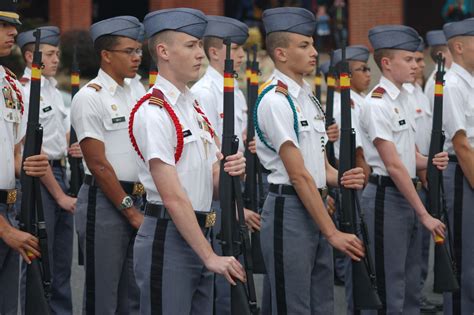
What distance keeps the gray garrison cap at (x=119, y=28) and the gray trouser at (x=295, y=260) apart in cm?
141

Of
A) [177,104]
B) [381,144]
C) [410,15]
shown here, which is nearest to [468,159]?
[381,144]

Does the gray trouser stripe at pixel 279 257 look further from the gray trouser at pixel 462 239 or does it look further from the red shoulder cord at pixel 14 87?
the gray trouser at pixel 462 239

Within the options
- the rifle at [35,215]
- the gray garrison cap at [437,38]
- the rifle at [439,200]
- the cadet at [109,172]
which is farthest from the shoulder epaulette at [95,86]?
Answer: the gray garrison cap at [437,38]

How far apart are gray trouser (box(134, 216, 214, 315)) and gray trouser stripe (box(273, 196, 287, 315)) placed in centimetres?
96

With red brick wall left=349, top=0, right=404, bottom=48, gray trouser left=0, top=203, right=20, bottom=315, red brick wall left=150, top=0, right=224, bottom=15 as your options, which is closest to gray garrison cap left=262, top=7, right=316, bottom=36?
gray trouser left=0, top=203, right=20, bottom=315

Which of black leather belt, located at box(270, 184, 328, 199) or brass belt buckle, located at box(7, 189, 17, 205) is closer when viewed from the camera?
brass belt buckle, located at box(7, 189, 17, 205)

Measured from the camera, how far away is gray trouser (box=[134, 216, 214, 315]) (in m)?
6.02

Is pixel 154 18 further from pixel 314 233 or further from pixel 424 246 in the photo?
pixel 424 246

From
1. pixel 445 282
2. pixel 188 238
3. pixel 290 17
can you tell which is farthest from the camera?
pixel 445 282

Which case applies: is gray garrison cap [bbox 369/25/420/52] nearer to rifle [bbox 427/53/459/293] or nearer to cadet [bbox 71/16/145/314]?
rifle [bbox 427/53/459/293]

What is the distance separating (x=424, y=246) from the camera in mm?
10375

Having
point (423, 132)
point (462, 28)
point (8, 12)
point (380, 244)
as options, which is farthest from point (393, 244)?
point (8, 12)

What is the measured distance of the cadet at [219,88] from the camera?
8484mm

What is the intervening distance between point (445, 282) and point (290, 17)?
6.68 ft
